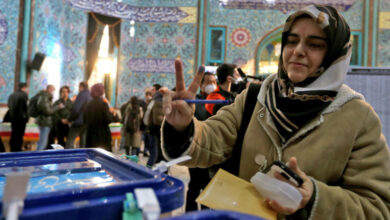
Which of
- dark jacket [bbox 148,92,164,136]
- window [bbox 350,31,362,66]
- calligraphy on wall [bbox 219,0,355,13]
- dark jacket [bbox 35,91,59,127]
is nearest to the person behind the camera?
dark jacket [bbox 148,92,164,136]

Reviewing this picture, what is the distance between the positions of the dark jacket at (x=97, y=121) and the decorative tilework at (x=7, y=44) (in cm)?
348

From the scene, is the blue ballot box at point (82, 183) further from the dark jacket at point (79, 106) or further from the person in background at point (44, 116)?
the person in background at point (44, 116)

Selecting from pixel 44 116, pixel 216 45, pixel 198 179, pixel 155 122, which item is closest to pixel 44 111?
pixel 44 116

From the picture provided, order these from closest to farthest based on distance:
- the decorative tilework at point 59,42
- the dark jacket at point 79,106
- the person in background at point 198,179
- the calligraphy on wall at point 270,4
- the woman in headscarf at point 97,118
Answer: the person in background at point 198,179
the woman in headscarf at point 97,118
the dark jacket at point 79,106
the decorative tilework at point 59,42
the calligraphy on wall at point 270,4

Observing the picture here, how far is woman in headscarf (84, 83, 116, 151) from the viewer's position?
3.74m

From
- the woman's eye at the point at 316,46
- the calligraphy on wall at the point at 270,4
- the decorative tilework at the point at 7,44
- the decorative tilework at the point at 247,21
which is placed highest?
the calligraphy on wall at the point at 270,4

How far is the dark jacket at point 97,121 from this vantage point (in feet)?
12.3

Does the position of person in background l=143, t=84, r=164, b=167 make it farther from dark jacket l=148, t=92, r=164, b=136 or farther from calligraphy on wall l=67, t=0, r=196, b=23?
calligraphy on wall l=67, t=0, r=196, b=23

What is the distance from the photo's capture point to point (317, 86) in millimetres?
1039

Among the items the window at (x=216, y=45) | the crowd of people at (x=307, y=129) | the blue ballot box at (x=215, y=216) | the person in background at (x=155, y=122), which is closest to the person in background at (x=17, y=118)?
the person in background at (x=155, y=122)

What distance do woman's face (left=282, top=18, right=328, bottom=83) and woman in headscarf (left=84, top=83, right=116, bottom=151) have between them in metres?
3.08

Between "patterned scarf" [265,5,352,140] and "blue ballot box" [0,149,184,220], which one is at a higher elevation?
"patterned scarf" [265,5,352,140]

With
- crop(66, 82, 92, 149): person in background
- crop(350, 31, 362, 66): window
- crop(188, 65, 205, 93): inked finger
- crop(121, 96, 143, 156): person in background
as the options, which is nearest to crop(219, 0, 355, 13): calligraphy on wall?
crop(350, 31, 362, 66): window

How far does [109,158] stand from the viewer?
973 mm
